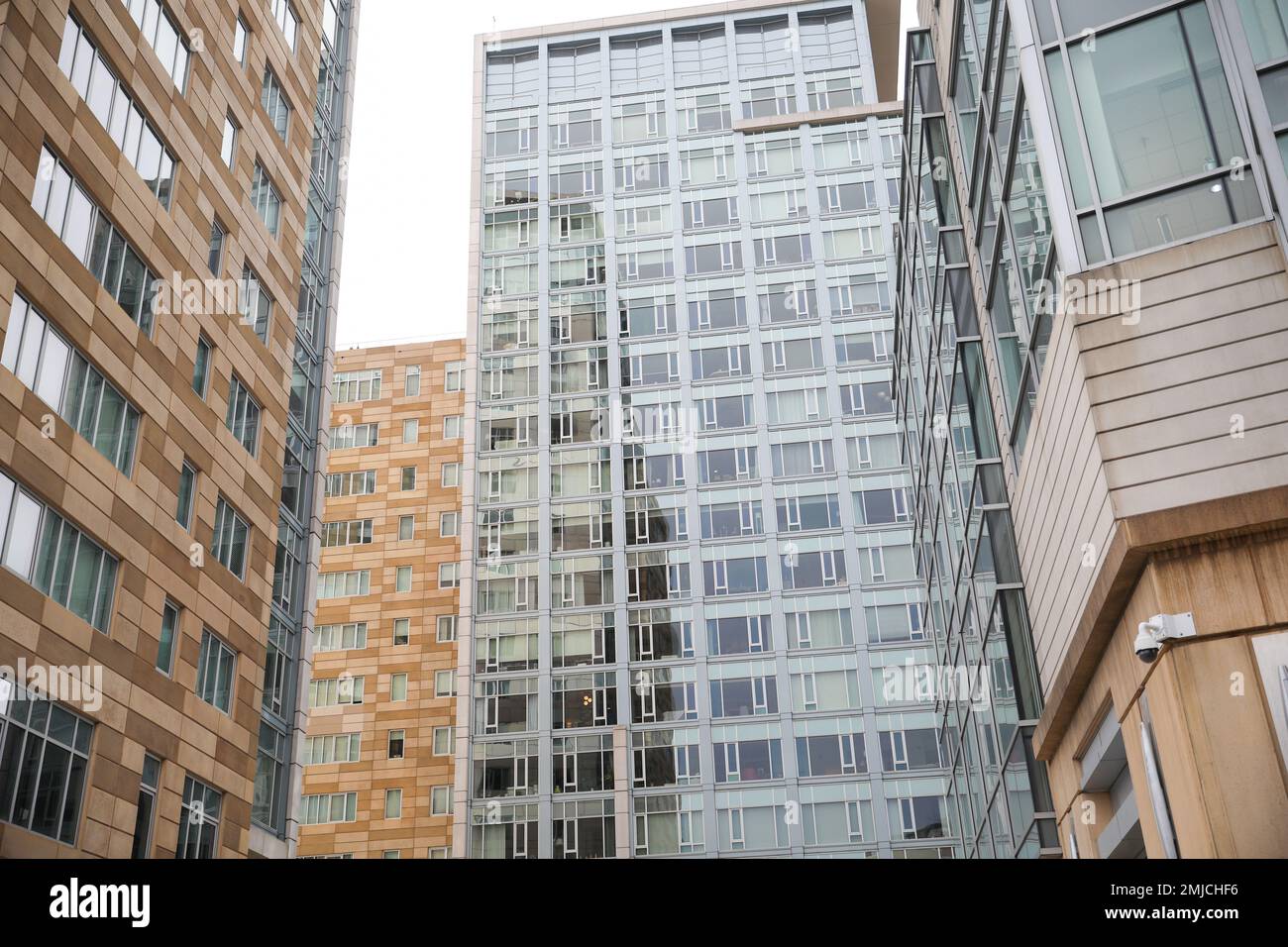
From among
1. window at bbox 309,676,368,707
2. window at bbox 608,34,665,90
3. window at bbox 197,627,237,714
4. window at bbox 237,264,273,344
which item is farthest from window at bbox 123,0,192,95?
window at bbox 608,34,665,90

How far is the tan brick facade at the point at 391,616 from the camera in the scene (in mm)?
67875

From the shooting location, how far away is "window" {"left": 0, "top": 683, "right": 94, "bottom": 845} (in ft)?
70.5

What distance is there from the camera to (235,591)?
3173 cm

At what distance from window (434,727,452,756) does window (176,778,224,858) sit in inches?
1588

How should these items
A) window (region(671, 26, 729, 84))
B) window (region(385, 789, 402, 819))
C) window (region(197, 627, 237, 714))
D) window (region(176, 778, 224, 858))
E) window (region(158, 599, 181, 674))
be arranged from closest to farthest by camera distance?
window (region(158, 599, 181, 674)), window (region(176, 778, 224, 858)), window (region(197, 627, 237, 714)), window (region(385, 789, 402, 819)), window (region(671, 26, 729, 84))

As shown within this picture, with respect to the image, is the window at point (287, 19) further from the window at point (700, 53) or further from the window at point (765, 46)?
the window at point (765, 46)

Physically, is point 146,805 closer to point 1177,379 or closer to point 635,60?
point 1177,379

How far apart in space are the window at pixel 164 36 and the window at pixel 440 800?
4652 cm

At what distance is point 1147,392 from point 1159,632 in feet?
9.84

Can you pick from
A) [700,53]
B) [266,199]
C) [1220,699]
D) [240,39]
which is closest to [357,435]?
[700,53]

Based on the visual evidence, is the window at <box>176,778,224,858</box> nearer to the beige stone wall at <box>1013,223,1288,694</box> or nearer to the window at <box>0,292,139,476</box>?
the window at <box>0,292,139,476</box>

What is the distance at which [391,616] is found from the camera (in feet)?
241

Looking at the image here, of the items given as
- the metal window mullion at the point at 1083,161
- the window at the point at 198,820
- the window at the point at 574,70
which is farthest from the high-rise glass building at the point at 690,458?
the metal window mullion at the point at 1083,161
